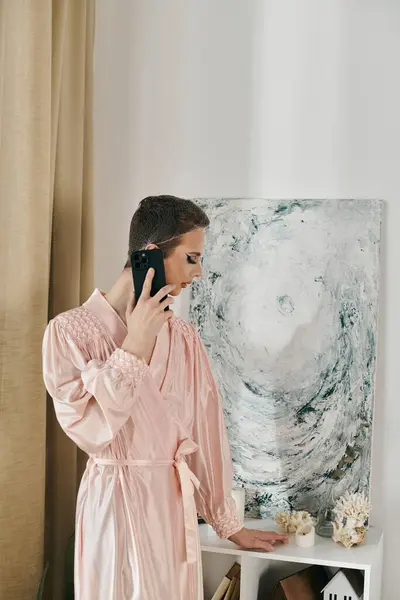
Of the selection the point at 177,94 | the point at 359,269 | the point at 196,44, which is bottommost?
the point at 359,269

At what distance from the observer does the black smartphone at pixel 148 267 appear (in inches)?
62.4

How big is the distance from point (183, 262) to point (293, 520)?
85 centimetres

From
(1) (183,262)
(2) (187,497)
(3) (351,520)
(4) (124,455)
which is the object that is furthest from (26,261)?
(3) (351,520)

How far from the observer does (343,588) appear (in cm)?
202

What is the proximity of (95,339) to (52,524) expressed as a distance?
0.82 m

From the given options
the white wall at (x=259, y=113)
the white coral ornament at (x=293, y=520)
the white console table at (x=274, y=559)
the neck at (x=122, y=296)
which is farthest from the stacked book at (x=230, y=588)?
the neck at (x=122, y=296)

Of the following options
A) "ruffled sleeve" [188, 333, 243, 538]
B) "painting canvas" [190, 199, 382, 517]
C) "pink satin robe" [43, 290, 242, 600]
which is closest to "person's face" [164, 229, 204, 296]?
"pink satin robe" [43, 290, 242, 600]

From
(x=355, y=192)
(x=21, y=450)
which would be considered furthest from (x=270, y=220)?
(x=21, y=450)

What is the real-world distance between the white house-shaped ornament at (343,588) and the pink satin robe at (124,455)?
42 cm

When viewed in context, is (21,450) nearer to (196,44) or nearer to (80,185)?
(80,185)

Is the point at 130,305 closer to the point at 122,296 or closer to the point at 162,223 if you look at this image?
the point at 122,296

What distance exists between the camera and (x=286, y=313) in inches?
88.8

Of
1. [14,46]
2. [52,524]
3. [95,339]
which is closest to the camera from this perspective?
[95,339]

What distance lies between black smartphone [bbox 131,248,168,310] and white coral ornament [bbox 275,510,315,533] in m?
0.87
